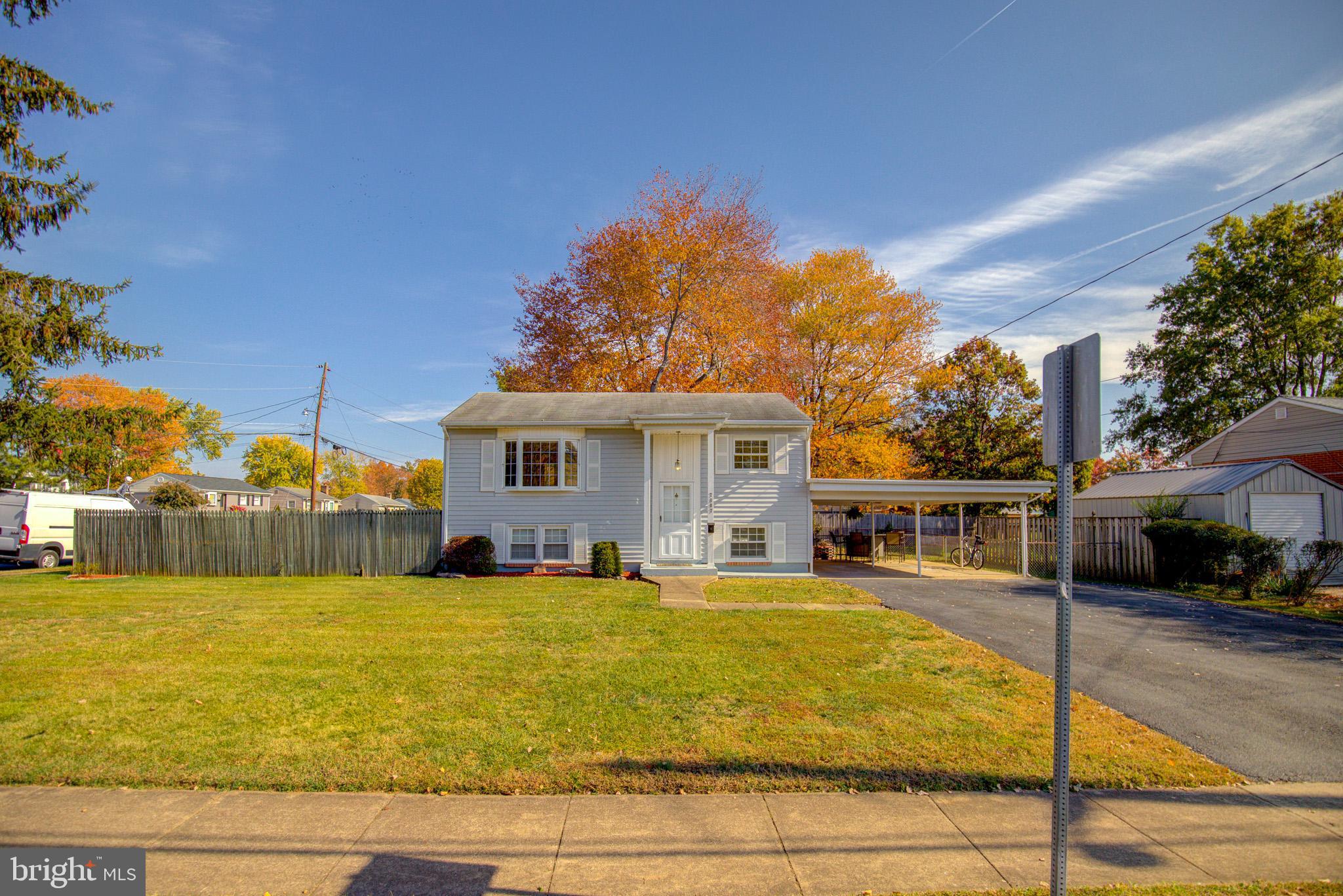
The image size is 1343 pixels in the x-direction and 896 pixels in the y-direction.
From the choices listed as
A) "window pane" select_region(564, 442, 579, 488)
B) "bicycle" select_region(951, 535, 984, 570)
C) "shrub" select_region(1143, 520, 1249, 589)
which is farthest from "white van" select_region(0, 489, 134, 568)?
"shrub" select_region(1143, 520, 1249, 589)

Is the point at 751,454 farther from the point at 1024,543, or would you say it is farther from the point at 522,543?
the point at 1024,543

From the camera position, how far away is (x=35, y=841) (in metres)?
3.84

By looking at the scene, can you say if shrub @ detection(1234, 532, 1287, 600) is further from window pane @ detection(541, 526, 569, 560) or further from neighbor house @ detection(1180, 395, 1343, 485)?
window pane @ detection(541, 526, 569, 560)

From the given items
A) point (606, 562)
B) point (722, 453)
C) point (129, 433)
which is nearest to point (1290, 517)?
point (722, 453)

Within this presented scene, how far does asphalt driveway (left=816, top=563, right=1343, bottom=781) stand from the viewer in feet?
18.9

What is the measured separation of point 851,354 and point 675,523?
15570mm

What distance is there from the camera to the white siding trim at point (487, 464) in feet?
60.7

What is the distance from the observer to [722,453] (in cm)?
1880

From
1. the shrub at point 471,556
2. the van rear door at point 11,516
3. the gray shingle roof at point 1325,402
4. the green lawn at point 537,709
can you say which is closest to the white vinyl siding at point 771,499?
the shrub at point 471,556

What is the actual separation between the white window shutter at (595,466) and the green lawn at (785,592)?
14.0ft

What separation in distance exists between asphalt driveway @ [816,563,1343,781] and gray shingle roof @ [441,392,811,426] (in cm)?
619

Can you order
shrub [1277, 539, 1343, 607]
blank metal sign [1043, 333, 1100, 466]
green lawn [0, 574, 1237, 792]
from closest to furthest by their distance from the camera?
blank metal sign [1043, 333, 1100, 466] → green lawn [0, 574, 1237, 792] → shrub [1277, 539, 1343, 607]

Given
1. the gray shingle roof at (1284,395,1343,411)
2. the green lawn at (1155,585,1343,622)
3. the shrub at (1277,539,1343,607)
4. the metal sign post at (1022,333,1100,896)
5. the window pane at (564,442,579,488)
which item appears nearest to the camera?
the metal sign post at (1022,333,1100,896)

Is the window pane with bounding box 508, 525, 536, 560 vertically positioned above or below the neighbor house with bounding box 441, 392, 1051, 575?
below
